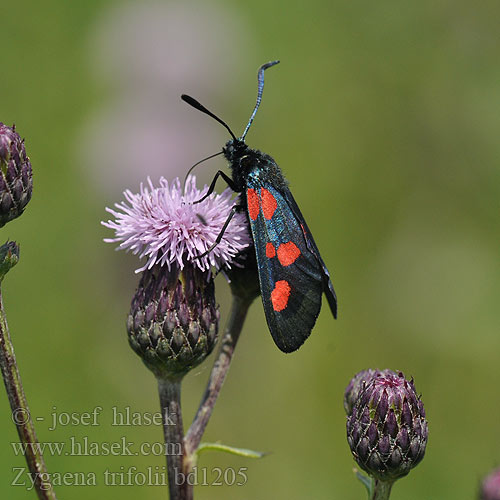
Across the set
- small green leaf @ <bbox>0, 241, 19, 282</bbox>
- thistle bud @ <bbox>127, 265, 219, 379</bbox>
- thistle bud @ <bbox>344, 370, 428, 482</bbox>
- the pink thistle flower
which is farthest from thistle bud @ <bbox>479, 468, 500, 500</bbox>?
small green leaf @ <bbox>0, 241, 19, 282</bbox>

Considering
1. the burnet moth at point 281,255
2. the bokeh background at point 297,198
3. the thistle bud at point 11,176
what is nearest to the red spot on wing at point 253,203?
the burnet moth at point 281,255

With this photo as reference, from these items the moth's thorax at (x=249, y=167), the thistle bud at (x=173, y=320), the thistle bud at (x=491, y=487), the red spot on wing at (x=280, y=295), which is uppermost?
the moth's thorax at (x=249, y=167)

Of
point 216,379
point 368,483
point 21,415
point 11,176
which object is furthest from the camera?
point 216,379

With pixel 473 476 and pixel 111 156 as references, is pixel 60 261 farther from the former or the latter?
pixel 473 476

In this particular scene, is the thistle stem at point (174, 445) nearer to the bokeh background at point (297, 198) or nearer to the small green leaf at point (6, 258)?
the small green leaf at point (6, 258)

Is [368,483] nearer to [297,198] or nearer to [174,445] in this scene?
[174,445]

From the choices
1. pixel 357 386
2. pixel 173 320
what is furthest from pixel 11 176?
pixel 357 386

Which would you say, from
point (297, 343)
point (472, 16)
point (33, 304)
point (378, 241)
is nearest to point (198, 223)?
point (297, 343)
